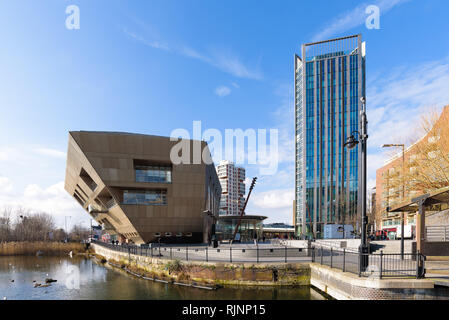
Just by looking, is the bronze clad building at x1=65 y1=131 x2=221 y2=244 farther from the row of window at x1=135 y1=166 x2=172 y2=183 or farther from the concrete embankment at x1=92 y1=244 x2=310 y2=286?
the concrete embankment at x1=92 y1=244 x2=310 y2=286

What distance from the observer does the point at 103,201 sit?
157 ft

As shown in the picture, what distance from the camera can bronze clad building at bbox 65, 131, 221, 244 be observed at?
1390 inches

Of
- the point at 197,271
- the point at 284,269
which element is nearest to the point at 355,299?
the point at 284,269

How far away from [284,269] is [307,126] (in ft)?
264

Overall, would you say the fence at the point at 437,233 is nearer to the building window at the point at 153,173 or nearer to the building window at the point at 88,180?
the building window at the point at 153,173

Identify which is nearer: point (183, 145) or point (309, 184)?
point (183, 145)

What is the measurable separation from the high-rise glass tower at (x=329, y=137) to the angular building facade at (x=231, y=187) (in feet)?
286

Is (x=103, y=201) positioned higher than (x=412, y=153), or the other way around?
(x=412, y=153)

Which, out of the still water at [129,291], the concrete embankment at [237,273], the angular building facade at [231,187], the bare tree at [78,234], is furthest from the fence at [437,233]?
the angular building facade at [231,187]

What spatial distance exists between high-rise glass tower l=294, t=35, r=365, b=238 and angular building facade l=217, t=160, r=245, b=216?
8705cm

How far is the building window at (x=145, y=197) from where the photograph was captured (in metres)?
38.8
